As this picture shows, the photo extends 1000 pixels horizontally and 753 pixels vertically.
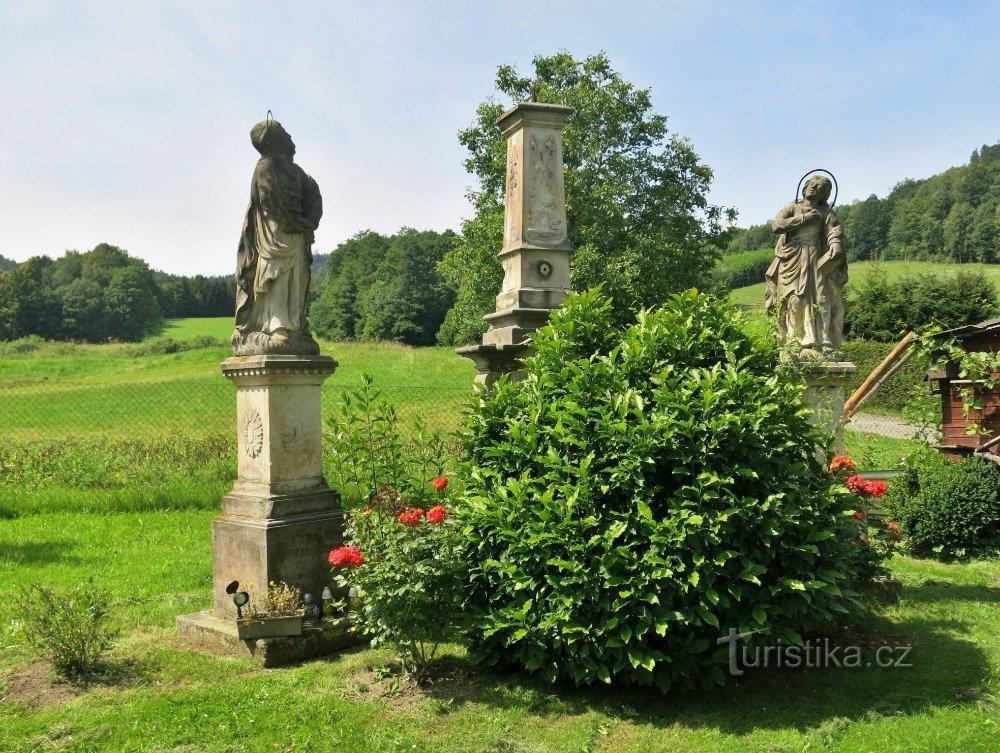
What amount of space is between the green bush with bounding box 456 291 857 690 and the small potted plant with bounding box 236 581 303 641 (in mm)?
1401

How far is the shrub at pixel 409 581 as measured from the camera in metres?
4.99

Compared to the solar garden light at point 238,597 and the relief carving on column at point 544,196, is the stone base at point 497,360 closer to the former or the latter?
the relief carving on column at point 544,196

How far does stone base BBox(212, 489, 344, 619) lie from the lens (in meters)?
6.04

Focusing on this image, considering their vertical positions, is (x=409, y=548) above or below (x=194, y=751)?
above

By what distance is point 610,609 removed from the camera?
4500mm

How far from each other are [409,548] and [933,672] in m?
3.62

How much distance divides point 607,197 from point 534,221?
61.7 ft

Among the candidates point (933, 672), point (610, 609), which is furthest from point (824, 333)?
point (610, 609)

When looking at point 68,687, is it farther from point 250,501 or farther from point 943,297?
point 943,297

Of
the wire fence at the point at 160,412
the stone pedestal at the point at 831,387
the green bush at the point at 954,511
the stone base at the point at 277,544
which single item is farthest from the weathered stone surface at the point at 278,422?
the wire fence at the point at 160,412

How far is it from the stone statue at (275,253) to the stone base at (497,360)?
149 cm

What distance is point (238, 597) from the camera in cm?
557

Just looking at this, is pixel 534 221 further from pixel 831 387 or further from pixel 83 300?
pixel 83 300

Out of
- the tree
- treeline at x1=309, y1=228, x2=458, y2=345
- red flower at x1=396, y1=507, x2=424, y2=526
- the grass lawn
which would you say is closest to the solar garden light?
the grass lawn
